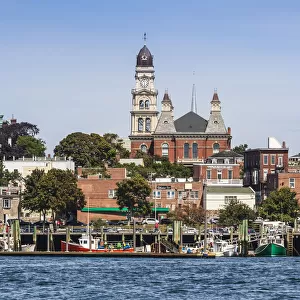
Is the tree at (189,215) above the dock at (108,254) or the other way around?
above

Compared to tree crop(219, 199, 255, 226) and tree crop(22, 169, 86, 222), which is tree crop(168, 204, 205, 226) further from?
tree crop(22, 169, 86, 222)

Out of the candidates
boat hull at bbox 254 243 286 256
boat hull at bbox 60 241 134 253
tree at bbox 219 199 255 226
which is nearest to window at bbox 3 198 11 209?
tree at bbox 219 199 255 226

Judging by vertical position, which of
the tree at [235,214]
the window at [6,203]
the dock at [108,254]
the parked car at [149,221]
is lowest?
the dock at [108,254]

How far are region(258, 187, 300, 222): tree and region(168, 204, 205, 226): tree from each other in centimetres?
772

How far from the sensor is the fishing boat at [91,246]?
511 ft

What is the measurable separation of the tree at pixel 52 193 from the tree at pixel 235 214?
18464mm

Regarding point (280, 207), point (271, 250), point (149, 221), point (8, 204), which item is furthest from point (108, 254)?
Result: point (8, 204)

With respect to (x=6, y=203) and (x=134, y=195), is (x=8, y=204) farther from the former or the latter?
(x=134, y=195)

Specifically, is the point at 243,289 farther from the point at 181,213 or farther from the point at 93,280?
the point at 181,213

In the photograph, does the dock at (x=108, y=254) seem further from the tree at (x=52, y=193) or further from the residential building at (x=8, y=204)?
the residential building at (x=8, y=204)

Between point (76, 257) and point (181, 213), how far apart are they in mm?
41743

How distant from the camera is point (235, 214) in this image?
613ft

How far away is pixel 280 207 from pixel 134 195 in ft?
63.9

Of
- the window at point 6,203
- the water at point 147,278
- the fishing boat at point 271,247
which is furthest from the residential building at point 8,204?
the fishing boat at point 271,247
